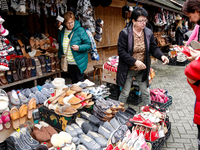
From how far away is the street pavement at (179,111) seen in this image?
2922mm

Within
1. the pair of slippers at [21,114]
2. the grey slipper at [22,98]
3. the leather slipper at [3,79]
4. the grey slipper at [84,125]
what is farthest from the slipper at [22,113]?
the leather slipper at [3,79]

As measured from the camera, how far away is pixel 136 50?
3008 mm

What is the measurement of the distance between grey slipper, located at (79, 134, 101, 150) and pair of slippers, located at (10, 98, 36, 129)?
112 centimetres

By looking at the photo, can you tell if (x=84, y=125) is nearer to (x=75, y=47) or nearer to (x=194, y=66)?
(x=194, y=66)

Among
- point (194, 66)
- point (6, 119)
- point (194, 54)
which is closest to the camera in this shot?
point (194, 66)

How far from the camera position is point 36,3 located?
3887mm

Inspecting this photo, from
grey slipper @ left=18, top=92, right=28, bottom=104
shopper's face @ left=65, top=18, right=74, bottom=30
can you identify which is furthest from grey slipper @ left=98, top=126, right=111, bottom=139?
shopper's face @ left=65, top=18, right=74, bottom=30

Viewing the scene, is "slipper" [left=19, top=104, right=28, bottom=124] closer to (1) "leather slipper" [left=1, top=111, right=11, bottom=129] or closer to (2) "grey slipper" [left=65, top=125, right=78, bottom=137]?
(1) "leather slipper" [left=1, top=111, right=11, bottom=129]

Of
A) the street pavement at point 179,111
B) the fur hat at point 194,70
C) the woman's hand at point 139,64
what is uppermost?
the fur hat at point 194,70

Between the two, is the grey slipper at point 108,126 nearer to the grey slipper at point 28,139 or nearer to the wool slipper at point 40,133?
the wool slipper at point 40,133

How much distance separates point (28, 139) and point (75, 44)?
2253 mm

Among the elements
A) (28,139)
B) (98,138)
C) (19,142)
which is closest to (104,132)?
(98,138)

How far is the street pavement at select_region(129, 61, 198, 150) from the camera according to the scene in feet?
9.59

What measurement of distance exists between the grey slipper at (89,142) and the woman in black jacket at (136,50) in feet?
3.99
